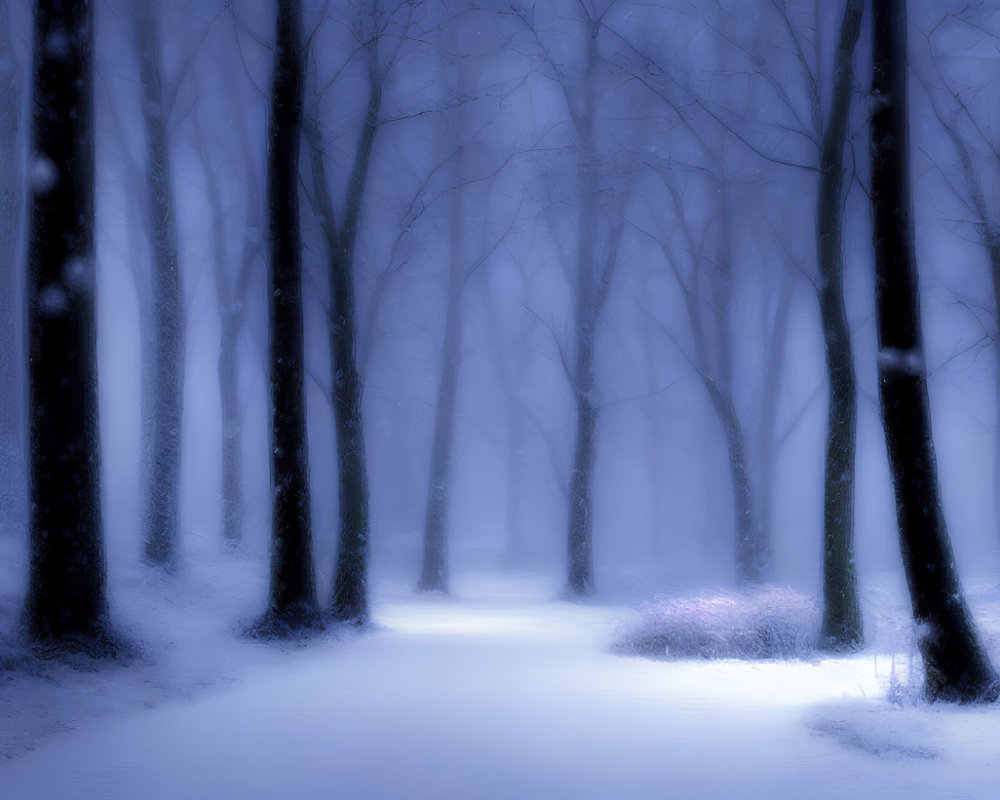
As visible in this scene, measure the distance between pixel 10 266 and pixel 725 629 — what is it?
49.1 ft

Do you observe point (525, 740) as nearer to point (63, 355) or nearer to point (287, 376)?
point (63, 355)

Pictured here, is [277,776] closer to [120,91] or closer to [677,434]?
[120,91]

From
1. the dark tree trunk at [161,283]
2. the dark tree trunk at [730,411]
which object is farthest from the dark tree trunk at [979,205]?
the dark tree trunk at [161,283]

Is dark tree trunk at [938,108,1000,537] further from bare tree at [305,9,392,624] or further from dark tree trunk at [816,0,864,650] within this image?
bare tree at [305,9,392,624]

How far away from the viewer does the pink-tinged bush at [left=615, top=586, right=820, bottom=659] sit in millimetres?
10656

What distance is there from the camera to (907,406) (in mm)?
7934

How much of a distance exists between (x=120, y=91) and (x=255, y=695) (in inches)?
578

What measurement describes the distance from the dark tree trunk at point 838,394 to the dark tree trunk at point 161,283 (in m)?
10.8

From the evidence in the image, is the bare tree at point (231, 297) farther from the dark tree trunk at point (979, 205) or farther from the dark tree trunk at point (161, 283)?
the dark tree trunk at point (979, 205)

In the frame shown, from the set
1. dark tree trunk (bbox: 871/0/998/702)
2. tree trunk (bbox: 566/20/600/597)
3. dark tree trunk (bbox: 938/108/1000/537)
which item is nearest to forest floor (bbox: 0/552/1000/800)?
dark tree trunk (bbox: 871/0/998/702)

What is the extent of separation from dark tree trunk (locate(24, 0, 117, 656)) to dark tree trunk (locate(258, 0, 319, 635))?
2989mm

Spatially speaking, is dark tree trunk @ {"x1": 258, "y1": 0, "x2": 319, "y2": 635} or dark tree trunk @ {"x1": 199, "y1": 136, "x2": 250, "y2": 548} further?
dark tree trunk @ {"x1": 199, "y1": 136, "x2": 250, "y2": 548}

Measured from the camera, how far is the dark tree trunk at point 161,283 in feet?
51.4

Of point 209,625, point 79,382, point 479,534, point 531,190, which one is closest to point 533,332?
point 531,190
